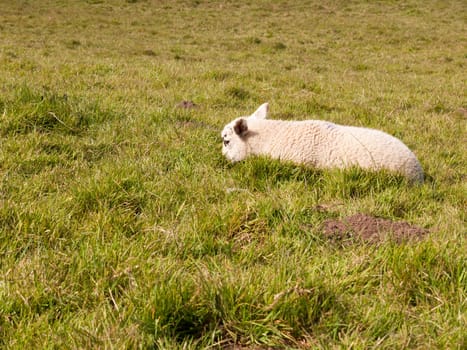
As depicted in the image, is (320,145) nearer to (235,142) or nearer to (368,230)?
(235,142)

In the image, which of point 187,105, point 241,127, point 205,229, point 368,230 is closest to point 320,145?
point 241,127

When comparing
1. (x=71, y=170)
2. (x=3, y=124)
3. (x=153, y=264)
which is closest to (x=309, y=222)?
(x=153, y=264)

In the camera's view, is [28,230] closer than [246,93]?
Yes

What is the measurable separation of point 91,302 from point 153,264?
15.6 inches

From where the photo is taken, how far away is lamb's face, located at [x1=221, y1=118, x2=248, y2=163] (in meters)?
4.91

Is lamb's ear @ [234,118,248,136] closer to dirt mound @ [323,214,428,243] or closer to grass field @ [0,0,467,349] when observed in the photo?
grass field @ [0,0,467,349]

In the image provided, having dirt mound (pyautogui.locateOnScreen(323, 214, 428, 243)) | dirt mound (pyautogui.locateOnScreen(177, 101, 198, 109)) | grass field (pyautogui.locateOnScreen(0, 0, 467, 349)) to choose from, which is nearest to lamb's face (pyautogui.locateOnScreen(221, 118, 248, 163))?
grass field (pyautogui.locateOnScreen(0, 0, 467, 349))

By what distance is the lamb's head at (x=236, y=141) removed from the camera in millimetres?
4914

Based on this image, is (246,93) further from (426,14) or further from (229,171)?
(426,14)

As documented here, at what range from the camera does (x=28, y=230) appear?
9.20ft

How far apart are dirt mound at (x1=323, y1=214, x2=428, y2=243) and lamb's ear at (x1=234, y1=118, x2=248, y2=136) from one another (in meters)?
2.17

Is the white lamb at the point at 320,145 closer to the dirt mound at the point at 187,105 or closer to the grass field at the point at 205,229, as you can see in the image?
the grass field at the point at 205,229

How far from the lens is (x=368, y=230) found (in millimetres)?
3020

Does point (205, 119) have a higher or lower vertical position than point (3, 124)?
lower
